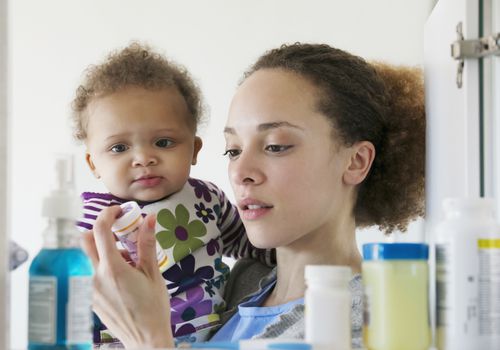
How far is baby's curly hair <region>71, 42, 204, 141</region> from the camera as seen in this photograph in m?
1.58

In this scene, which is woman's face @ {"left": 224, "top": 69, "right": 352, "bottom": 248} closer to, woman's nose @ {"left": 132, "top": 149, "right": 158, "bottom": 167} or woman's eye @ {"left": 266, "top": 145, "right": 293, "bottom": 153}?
woman's eye @ {"left": 266, "top": 145, "right": 293, "bottom": 153}

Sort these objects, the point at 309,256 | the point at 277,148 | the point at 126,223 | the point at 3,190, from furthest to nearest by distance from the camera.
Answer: the point at 309,256
the point at 277,148
the point at 126,223
the point at 3,190

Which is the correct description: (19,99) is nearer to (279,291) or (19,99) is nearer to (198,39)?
(198,39)

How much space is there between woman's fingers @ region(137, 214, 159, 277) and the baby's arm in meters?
0.46

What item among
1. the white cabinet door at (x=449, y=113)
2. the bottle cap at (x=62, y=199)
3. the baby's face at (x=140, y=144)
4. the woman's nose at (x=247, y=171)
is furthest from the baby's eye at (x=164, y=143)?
the bottle cap at (x=62, y=199)

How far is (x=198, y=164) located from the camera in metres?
1.79

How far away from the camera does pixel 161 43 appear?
1.84 metres

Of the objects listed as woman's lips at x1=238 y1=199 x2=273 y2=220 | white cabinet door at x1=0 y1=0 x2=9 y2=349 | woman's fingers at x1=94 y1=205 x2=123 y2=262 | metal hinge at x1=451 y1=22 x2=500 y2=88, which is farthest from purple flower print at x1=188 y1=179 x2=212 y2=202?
white cabinet door at x1=0 y1=0 x2=9 y2=349

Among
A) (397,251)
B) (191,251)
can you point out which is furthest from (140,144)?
(397,251)

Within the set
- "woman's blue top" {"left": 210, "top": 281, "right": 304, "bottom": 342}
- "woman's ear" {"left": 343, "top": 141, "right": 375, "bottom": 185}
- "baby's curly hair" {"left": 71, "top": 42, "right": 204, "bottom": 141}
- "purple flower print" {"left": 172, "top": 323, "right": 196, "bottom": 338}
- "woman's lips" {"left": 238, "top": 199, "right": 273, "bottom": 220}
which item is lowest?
"purple flower print" {"left": 172, "top": 323, "right": 196, "bottom": 338}

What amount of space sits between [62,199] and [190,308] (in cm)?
66

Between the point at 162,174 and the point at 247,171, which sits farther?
the point at 162,174

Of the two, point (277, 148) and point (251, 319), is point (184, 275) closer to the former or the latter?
point (251, 319)

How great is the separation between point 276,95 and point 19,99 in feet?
2.99
